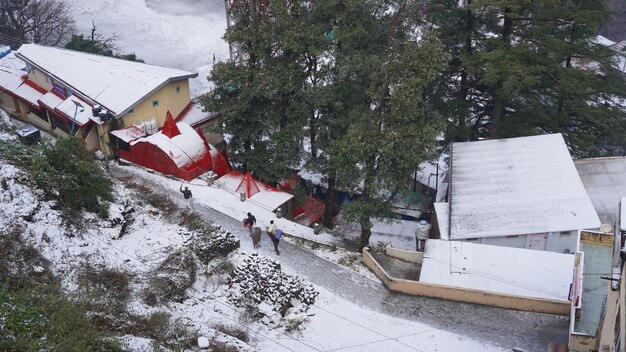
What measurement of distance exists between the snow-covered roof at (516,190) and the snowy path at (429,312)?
3.37 metres

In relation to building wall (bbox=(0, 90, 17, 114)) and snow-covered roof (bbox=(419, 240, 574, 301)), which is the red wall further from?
snow-covered roof (bbox=(419, 240, 574, 301))

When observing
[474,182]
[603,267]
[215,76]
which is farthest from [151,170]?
[603,267]

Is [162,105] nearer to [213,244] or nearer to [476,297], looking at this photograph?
[213,244]

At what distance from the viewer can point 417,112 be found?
20.9 m

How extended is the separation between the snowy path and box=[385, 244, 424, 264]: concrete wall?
7.23 ft

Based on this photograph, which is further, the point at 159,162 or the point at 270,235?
the point at 159,162

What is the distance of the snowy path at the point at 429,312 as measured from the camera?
60.3 ft

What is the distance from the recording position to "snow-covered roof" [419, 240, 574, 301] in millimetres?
19750

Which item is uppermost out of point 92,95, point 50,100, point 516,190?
point 92,95

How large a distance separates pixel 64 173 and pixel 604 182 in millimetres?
22118

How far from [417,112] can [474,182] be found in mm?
5088

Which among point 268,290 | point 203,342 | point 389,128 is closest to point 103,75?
point 389,128

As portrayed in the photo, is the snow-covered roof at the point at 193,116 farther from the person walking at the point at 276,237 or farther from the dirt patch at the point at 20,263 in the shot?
the dirt patch at the point at 20,263

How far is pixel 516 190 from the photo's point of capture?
2312 cm
